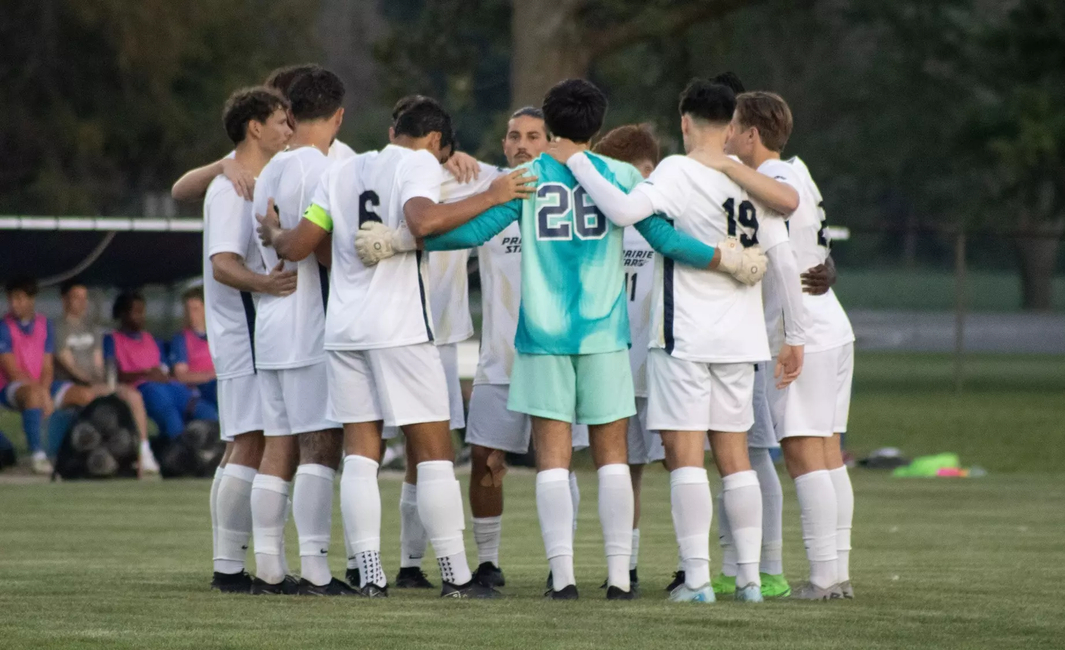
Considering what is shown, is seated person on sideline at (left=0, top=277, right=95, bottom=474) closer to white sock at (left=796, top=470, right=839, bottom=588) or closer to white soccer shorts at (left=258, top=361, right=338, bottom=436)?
white soccer shorts at (left=258, top=361, right=338, bottom=436)

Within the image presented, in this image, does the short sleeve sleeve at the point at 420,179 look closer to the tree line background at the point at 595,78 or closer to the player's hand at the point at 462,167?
the player's hand at the point at 462,167

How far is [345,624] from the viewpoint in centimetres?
662

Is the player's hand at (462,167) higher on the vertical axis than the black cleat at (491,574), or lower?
higher

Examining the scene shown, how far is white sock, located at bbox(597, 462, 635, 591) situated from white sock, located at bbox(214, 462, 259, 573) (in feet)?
5.10

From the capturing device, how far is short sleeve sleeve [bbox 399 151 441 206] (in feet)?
24.0

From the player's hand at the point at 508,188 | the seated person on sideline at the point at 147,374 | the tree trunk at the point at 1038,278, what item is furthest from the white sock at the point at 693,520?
the tree trunk at the point at 1038,278

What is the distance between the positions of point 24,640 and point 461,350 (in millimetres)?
12909

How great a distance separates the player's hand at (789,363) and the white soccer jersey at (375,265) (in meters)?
1.46

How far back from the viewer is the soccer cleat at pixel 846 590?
7777 mm

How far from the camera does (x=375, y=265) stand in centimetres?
741

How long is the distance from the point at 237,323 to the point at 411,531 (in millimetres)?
1274

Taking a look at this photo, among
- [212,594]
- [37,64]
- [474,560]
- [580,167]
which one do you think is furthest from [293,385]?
[37,64]

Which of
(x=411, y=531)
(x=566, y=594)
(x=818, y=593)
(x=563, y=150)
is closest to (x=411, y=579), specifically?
(x=411, y=531)

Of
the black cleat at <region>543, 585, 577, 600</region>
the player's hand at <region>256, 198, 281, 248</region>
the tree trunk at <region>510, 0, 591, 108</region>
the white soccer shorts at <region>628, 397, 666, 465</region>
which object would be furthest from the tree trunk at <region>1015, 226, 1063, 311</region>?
the player's hand at <region>256, 198, 281, 248</region>
